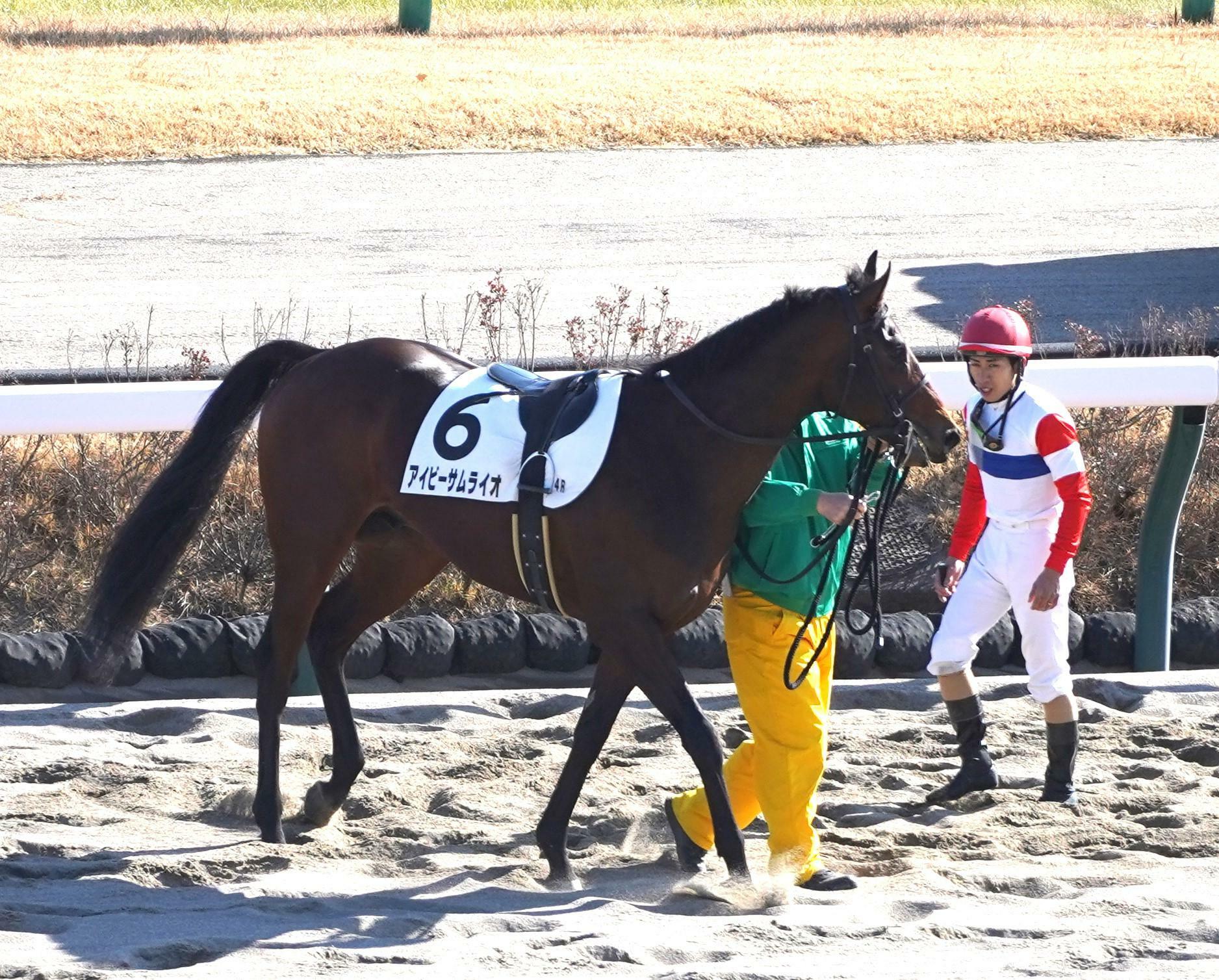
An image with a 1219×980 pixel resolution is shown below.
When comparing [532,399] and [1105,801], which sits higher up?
[532,399]

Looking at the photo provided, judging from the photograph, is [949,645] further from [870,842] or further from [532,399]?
[532,399]

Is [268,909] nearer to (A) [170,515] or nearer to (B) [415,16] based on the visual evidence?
(A) [170,515]

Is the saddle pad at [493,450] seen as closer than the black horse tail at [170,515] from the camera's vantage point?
Yes

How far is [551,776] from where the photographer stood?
18.0ft

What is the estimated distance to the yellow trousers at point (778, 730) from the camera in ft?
15.2

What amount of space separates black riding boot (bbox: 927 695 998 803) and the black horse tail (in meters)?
2.23

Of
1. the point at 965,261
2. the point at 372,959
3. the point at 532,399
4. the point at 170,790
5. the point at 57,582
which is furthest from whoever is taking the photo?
the point at 965,261

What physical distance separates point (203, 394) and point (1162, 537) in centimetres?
340

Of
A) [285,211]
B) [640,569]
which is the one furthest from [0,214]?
[640,569]

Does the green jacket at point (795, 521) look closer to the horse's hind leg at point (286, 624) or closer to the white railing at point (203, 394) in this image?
the horse's hind leg at point (286, 624)

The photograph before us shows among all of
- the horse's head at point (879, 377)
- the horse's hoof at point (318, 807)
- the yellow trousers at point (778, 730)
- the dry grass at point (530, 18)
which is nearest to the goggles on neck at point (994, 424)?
the horse's head at point (879, 377)

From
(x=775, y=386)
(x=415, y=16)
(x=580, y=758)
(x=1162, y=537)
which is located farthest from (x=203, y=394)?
(x=415, y=16)

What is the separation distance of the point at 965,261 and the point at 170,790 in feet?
29.1

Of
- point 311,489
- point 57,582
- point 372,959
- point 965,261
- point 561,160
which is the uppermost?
point 561,160
